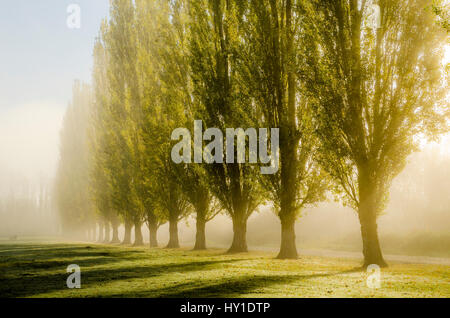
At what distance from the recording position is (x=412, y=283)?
909 centimetres

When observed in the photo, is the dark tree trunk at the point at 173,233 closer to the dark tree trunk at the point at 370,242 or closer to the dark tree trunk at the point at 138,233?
the dark tree trunk at the point at 138,233

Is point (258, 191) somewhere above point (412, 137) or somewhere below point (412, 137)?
below

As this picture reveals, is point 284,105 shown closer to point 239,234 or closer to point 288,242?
point 288,242

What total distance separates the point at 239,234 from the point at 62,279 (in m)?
9.95

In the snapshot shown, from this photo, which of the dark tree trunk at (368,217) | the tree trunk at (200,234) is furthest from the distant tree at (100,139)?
the dark tree trunk at (368,217)

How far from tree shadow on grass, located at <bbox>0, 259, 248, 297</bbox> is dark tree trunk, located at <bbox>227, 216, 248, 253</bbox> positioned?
18.9 ft

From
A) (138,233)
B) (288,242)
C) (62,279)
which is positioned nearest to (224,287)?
(62,279)

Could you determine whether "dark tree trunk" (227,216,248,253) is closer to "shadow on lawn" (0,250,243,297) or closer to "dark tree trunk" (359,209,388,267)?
"shadow on lawn" (0,250,243,297)

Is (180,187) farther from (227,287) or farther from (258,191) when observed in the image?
(227,287)

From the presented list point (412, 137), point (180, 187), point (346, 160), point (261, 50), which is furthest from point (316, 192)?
point (180, 187)

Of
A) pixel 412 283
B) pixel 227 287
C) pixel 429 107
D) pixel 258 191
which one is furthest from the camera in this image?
pixel 258 191

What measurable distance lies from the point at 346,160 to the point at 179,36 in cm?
1369

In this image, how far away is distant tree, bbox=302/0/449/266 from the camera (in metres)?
12.6

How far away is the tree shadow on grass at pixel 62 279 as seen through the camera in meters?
8.15
